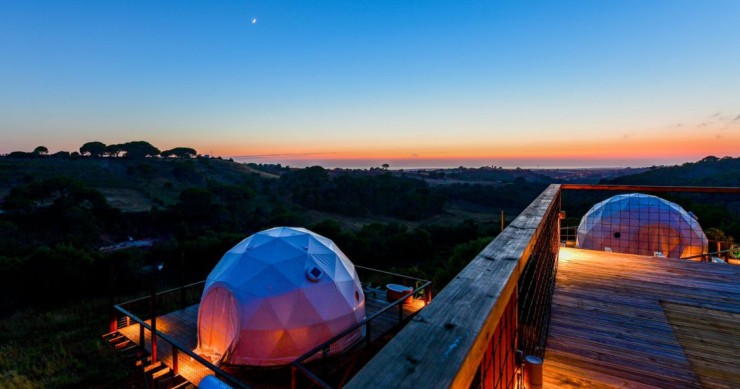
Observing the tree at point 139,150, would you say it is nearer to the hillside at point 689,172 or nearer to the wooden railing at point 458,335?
the wooden railing at point 458,335

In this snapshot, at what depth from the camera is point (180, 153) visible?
2749 inches

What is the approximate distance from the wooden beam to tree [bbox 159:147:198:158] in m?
78.8

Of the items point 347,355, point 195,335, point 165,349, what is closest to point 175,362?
point 165,349

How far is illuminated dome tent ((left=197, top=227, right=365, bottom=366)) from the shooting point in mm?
7449

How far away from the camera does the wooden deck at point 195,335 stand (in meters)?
6.90

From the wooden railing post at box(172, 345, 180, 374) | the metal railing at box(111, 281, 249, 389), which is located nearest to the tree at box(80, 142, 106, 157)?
the metal railing at box(111, 281, 249, 389)

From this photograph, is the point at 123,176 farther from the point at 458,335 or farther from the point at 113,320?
the point at 458,335

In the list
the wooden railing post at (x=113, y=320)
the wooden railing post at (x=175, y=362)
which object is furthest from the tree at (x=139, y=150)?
the wooden railing post at (x=175, y=362)

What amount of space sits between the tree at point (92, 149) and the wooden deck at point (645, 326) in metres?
76.8

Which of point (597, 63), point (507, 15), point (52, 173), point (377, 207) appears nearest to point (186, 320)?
point (507, 15)

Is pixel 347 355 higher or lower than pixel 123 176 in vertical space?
lower

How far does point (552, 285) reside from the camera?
4016 millimetres

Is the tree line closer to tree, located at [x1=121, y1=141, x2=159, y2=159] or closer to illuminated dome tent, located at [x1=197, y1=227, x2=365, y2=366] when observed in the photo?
tree, located at [x1=121, y1=141, x2=159, y2=159]

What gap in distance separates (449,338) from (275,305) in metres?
7.63
